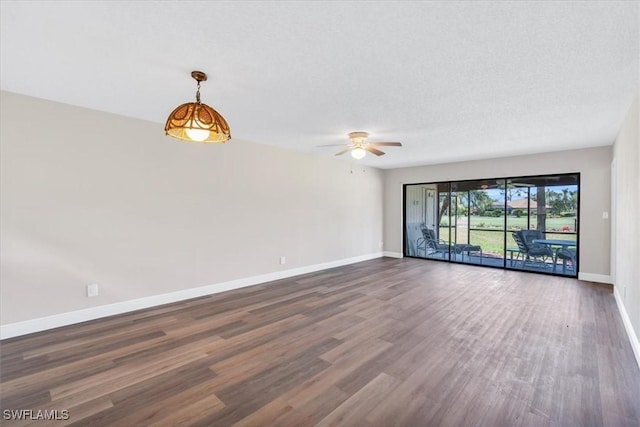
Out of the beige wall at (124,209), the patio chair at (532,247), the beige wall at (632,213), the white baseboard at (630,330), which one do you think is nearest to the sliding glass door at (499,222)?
the patio chair at (532,247)

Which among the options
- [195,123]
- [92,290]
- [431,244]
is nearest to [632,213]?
[195,123]

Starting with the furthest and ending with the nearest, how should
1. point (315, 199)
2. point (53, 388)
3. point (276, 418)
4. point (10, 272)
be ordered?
point (315, 199) → point (10, 272) → point (53, 388) → point (276, 418)

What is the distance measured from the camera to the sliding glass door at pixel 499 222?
5.87 m

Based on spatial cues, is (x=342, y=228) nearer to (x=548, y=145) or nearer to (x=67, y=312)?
(x=548, y=145)

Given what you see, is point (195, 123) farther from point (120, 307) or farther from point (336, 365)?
point (120, 307)

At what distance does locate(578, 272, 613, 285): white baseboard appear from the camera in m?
5.17

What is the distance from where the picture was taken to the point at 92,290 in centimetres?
345

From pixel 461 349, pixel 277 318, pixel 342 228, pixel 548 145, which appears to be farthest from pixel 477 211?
pixel 277 318

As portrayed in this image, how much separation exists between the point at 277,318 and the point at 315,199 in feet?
10.3

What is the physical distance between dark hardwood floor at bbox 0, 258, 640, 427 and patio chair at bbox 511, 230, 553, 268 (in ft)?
6.47

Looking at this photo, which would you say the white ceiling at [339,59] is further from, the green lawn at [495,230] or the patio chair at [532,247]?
the patio chair at [532,247]

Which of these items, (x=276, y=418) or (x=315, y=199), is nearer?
(x=276, y=418)

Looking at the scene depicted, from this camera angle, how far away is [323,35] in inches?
78.9

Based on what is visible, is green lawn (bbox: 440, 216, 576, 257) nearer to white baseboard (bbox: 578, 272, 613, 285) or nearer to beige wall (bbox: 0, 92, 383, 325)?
white baseboard (bbox: 578, 272, 613, 285)
